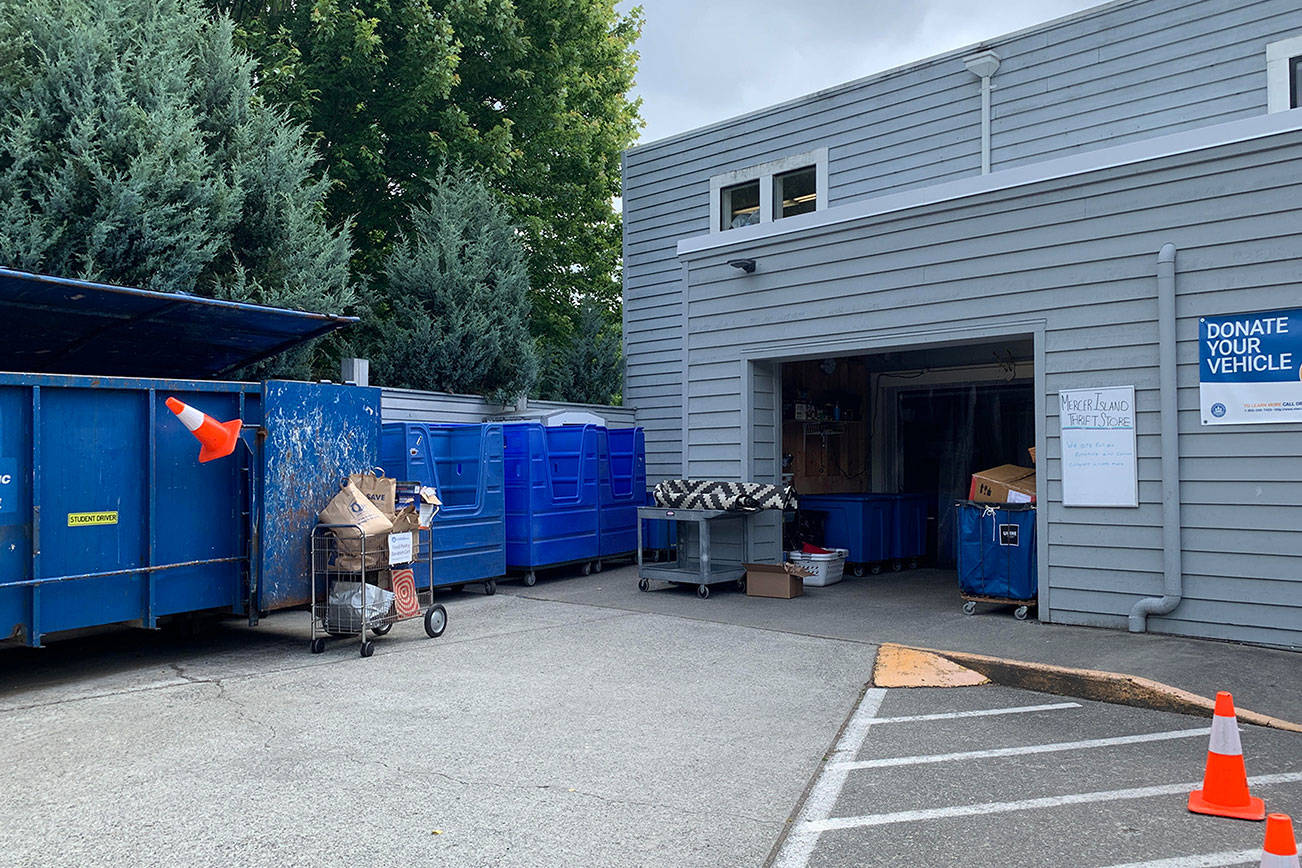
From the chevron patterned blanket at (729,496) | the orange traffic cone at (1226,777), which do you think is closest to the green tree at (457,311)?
the chevron patterned blanket at (729,496)

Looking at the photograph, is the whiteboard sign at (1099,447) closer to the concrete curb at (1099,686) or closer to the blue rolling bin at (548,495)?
the concrete curb at (1099,686)

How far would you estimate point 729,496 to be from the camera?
10688 millimetres

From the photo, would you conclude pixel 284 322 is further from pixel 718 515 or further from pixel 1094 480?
pixel 1094 480

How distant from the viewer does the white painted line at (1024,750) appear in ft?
16.6

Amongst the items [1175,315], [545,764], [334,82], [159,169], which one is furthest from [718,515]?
[334,82]

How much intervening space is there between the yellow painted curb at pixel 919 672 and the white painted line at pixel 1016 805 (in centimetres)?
220

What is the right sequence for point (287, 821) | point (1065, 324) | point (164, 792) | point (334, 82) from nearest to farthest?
point (287, 821) → point (164, 792) → point (1065, 324) → point (334, 82)

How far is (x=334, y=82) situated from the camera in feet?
57.1

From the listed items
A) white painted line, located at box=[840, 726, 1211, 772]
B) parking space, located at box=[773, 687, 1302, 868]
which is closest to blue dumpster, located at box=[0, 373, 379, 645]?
parking space, located at box=[773, 687, 1302, 868]

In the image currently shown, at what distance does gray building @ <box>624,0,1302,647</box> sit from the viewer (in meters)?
7.66

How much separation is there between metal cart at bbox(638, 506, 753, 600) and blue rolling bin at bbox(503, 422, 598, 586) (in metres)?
1.19

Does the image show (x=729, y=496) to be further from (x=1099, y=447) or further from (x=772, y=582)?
(x=1099, y=447)

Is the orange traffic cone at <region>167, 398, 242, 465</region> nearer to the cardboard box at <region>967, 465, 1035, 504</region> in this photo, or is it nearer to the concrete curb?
the concrete curb

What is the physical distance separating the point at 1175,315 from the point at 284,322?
25.6 ft
